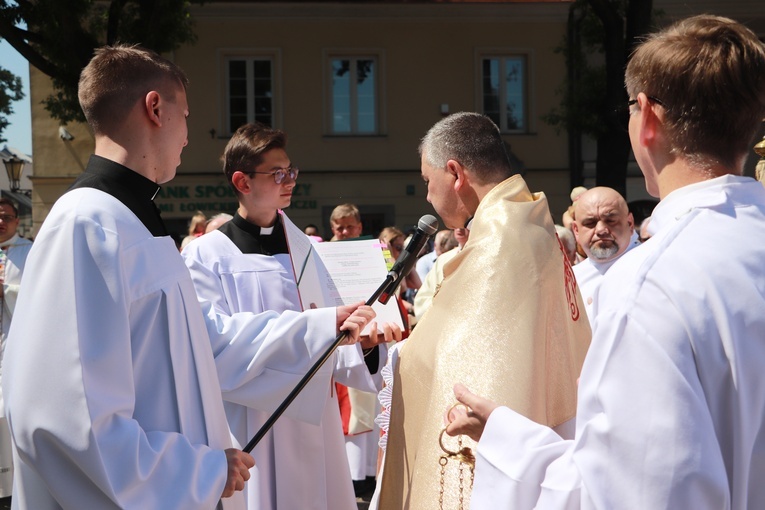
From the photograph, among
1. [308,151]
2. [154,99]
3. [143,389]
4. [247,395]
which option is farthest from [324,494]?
[308,151]

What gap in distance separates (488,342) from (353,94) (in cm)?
1865

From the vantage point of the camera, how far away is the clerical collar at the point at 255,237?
4293mm

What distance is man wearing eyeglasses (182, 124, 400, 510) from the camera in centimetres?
373

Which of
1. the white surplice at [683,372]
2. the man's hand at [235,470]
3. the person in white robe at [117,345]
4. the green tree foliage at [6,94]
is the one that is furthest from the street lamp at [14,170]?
the white surplice at [683,372]

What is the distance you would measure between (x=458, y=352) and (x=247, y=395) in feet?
3.79

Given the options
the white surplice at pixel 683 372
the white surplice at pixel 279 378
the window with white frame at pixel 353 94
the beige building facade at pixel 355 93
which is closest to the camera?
the white surplice at pixel 683 372

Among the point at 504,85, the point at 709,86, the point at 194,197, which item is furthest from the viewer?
the point at 504,85

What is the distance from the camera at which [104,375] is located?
2.11m

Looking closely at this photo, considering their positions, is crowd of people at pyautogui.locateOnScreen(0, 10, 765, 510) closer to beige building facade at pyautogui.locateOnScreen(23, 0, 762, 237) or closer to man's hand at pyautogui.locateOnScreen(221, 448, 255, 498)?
man's hand at pyautogui.locateOnScreen(221, 448, 255, 498)

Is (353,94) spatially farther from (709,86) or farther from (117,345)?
(709,86)

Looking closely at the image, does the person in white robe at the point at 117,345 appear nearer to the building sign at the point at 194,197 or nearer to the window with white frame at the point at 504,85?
the building sign at the point at 194,197

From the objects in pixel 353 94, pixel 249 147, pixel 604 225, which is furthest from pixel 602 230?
pixel 353 94

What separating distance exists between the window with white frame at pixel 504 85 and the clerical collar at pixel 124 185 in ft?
63.2

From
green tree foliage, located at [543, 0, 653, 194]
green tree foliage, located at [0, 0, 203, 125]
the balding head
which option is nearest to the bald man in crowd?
the balding head
